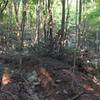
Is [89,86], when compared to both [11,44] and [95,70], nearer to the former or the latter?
[95,70]

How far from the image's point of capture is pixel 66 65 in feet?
32.0

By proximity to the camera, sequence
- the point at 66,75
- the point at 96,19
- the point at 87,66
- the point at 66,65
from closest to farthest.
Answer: the point at 66,75 → the point at 66,65 → the point at 87,66 → the point at 96,19

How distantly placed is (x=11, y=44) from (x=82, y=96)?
5388 millimetres

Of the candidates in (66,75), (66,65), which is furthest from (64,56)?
(66,75)

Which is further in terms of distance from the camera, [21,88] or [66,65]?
[66,65]

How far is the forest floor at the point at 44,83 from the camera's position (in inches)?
306

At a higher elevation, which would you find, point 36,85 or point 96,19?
point 96,19

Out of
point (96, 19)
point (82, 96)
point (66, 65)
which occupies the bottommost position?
point (82, 96)

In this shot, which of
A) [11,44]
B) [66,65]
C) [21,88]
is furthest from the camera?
[11,44]

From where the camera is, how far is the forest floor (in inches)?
306

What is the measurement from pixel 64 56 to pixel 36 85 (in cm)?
237

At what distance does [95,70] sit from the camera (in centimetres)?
1106

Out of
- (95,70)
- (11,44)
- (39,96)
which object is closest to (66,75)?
(39,96)

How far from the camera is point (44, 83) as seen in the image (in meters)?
8.20
